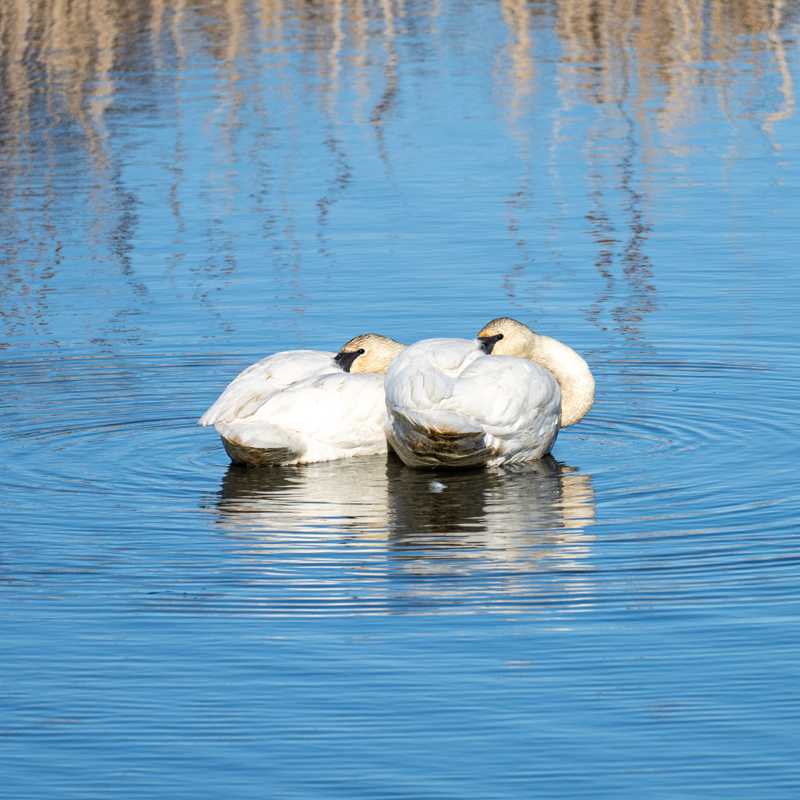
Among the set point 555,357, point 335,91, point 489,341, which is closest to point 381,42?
point 335,91

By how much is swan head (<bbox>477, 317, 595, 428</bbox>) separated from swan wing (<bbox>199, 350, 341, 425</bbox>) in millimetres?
816

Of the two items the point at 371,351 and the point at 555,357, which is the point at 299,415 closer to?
the point at 371,351

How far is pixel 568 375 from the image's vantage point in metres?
10.6

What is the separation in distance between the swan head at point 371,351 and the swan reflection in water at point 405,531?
0.55 m

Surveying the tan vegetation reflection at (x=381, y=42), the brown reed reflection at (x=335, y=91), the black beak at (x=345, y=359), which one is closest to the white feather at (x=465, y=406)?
the black beak at (x=345, y=359)

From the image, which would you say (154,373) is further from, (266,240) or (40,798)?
(40,798)

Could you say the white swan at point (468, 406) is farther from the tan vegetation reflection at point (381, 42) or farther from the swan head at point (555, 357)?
the tan vegetation reflection at point (381, 42)

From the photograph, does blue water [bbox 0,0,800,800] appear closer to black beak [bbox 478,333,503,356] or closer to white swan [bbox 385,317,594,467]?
white swan [bbox 385,317,594,467]

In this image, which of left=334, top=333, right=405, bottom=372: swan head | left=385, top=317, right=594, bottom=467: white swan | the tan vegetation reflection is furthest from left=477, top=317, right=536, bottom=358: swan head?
the tan vegetation reflection

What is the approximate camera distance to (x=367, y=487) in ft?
32.2

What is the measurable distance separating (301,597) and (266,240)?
8457mm

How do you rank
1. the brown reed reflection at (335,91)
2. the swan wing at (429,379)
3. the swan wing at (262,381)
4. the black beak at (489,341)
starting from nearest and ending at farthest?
the swan wing at (429,379), the swan wing at (262,381), the black beak at (489,341), the brown reed reflection at (335,91)

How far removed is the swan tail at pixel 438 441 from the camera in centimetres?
966

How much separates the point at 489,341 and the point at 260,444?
1274mm
